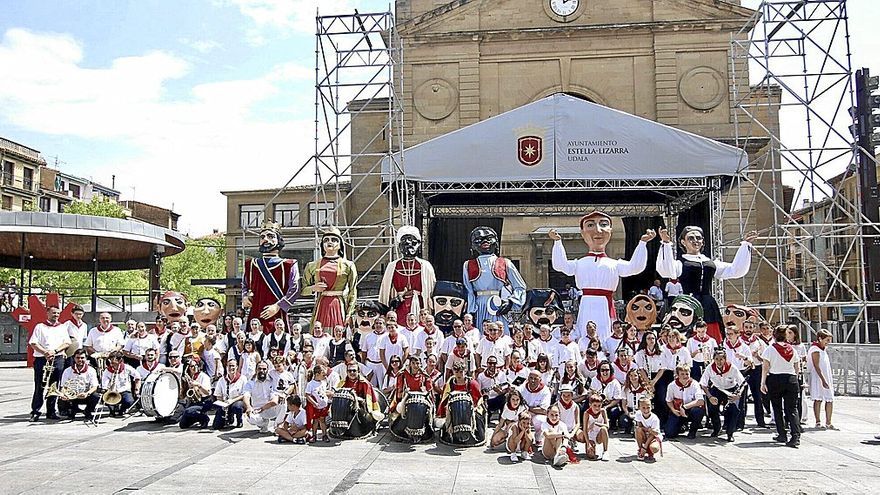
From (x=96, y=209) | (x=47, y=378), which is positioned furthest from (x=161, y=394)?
(x=96, y=209)

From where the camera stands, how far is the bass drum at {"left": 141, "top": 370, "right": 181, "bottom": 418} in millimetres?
9289

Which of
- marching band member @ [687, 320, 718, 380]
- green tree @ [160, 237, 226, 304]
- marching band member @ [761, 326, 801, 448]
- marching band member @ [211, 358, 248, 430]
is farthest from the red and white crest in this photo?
green tree @ [160, 237, 226, 304]

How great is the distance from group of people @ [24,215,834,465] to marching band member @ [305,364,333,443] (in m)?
0.02

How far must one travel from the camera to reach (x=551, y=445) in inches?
289

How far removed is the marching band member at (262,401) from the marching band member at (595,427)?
3696 mm

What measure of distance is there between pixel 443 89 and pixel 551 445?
20.2 meters

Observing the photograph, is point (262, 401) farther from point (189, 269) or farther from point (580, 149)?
point (189, 269)

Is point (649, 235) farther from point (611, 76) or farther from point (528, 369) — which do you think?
point (611, 76)

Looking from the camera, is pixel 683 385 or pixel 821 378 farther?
pixel 821 378

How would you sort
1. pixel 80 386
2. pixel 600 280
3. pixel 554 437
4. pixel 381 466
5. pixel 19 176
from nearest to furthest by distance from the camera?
pixel 381 466, pixel 554 437, pixel 80 386, pixel 600 280, pixel 19 176

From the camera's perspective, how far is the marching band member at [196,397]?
30.3 ft

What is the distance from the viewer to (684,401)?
8656mm

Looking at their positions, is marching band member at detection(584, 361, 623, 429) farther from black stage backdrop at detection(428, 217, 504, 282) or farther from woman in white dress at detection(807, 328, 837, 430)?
black stage backdrop at detection(428, 217, 504, 282)

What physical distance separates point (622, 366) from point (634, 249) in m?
9.73
